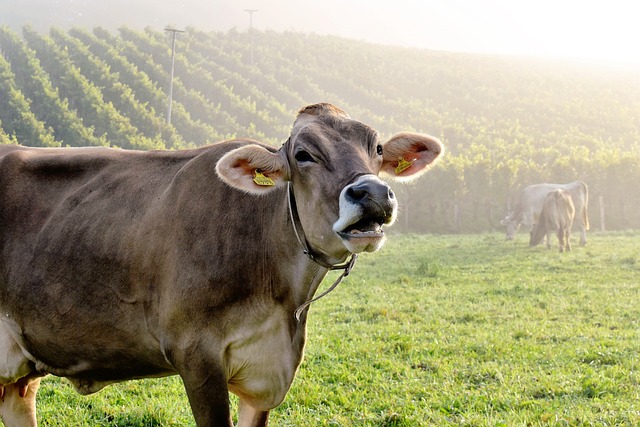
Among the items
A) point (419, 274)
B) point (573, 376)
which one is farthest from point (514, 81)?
point (573, 376)

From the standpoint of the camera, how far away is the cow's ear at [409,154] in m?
3.92

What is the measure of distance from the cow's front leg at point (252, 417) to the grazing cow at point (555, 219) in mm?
19477

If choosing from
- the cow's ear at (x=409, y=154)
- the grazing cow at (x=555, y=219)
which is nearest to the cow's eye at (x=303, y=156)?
the cow's ear at (x=409, y=154)

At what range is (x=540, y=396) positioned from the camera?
20.0ft

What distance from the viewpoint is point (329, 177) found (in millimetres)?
3320

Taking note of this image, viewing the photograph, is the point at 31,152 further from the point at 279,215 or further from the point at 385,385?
the point at 385,385

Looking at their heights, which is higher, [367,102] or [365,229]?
[365,229]

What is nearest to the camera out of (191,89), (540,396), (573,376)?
(540,396)

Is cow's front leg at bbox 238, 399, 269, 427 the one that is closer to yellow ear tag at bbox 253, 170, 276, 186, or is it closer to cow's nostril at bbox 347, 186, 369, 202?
yellow ear tag at bbox 253, 170, 276, 186

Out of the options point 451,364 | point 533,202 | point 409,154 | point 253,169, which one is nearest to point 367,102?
point 533,202

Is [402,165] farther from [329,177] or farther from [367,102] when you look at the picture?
[367,102]

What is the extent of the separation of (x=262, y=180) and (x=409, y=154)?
0.99m

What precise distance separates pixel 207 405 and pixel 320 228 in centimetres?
112

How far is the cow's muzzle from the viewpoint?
119 inches
